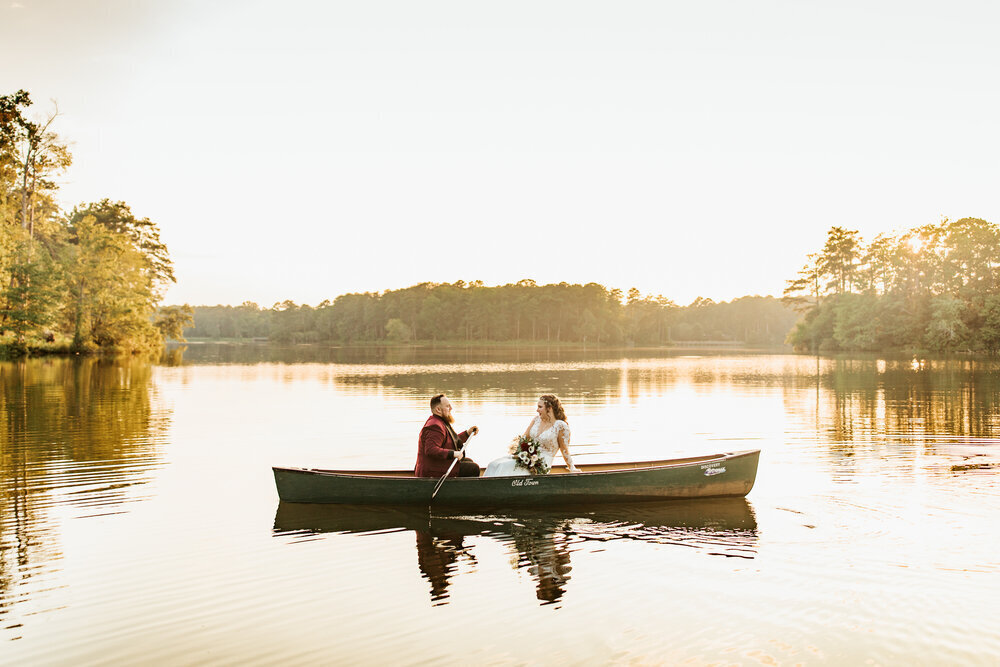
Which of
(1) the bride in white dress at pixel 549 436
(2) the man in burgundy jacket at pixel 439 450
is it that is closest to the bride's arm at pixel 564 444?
(1) the bride in white dress at pixel 549 436

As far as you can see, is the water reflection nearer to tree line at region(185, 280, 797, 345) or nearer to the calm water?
the calm water

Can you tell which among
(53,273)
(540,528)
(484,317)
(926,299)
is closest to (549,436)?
(540,528)

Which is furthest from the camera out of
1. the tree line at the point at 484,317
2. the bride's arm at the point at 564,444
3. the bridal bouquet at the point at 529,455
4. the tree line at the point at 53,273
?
the tree line at the point at 484,317

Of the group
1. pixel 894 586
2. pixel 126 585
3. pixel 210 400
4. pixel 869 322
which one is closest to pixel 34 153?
pixel 210 400

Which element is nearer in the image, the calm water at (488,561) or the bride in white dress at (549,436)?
the calm water at (488,561)

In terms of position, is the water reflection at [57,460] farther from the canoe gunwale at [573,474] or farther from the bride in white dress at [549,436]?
the bride in white dress at [549,436]

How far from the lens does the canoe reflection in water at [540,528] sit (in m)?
8.56

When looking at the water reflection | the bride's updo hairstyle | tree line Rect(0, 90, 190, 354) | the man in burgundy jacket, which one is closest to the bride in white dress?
the bride's updo hairstyle

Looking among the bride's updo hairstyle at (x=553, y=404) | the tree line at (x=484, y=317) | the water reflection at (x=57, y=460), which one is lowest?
the water reflection at (x=57, y=460)

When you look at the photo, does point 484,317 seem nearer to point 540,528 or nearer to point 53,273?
point 53,273

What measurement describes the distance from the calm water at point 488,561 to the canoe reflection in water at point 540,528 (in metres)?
0.05

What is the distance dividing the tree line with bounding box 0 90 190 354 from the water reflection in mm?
18505

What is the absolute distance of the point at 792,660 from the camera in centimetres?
576

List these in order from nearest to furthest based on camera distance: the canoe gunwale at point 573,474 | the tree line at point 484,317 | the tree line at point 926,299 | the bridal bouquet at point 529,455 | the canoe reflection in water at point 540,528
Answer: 1. the canoe reflection in water at point 540,528
2. the canoe gunwale at point 573,474
3. the bridal bouquet at point 529,455
4. the tree line at point 926,299
5. the tree line at point 484,317
